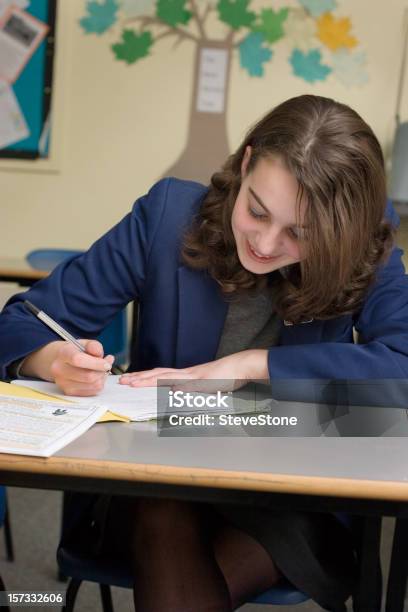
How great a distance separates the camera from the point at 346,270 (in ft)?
4.21

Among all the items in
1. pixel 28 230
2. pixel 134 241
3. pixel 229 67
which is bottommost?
pixel 28 230

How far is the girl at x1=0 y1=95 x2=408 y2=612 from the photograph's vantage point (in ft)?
3.88

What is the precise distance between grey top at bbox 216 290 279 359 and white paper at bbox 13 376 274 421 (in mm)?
240

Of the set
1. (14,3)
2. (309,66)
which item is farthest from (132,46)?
(309,66)

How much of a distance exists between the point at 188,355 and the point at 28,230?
3.06 m

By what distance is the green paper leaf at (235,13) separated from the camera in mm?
4027

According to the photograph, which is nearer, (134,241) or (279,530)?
(279,530)

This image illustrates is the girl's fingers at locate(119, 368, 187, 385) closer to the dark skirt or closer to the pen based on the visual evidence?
the pen

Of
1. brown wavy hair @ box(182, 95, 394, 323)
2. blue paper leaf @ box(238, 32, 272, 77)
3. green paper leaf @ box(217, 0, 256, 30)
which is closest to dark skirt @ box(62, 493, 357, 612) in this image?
brown wavy hair @ box(182, 95, 394, 323)

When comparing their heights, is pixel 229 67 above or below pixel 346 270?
above

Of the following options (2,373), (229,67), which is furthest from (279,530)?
(229,67)

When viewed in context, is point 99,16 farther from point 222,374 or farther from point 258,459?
point 258,459

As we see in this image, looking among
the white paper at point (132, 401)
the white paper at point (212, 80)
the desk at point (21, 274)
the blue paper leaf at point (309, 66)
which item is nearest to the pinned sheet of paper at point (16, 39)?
the white paper at point (212, 80)

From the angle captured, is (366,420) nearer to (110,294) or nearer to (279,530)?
(279,530)
